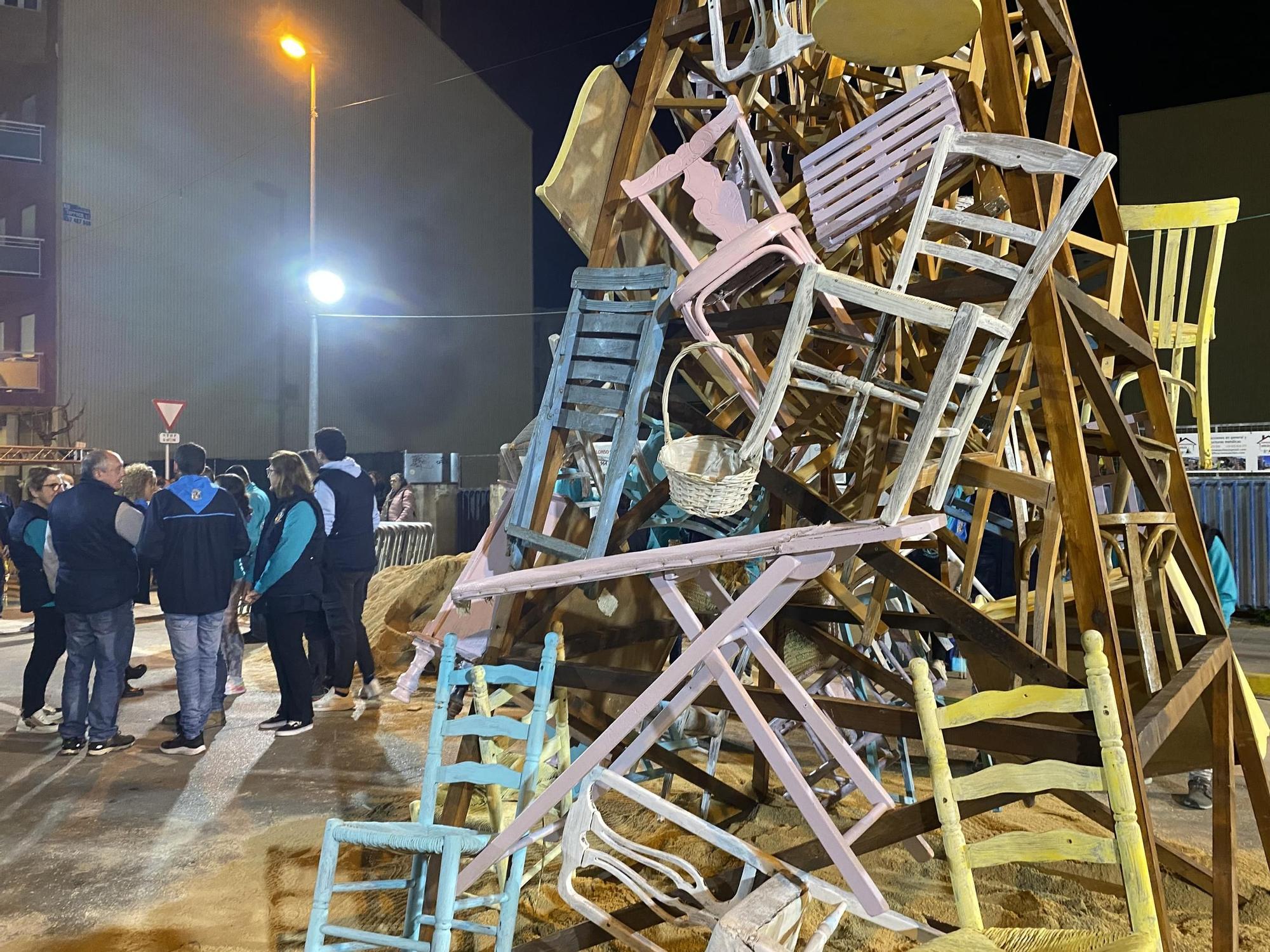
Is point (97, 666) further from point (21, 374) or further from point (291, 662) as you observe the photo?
point (21, 374)

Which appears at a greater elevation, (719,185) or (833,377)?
(719,185)

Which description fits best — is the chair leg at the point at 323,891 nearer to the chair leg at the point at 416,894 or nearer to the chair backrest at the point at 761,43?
the chair leg at the point at 416,894

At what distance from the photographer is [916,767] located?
5383mm

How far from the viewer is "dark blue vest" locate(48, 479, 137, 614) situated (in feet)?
17.7

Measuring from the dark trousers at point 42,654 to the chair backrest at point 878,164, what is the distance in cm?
579

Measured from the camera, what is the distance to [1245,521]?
34.2 feet

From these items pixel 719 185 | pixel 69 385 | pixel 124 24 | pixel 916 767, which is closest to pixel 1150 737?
pixel 719 185

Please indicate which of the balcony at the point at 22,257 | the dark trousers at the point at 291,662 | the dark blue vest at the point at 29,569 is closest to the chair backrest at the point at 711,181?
the dark trousers at the point at 291,662

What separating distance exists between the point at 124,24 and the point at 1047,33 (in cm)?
1730

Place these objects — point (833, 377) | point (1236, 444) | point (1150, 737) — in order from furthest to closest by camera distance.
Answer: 1. point (1236, 444)
2. point (833, 377)
3. point (1150, 737)

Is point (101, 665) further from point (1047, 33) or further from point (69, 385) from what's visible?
point (69, 385)

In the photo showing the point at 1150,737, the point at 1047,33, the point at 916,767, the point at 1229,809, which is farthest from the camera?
the point at 916,767

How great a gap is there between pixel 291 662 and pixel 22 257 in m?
13.9

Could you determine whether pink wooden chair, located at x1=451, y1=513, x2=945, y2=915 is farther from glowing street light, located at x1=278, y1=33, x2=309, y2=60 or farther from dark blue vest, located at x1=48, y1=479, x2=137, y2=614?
glowing street light, located at x1=278, y1=33, x2=309, y2=60
